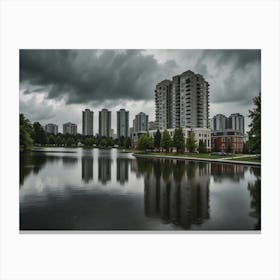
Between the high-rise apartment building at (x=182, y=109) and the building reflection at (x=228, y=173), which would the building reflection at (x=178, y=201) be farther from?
the high-rise apartment building at (x=182, y=109)

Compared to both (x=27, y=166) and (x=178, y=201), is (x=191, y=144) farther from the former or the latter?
(x=178, y=201)

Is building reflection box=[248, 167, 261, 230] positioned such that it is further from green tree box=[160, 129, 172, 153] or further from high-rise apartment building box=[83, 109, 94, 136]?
green tree box=[160, 129, 172, 153]

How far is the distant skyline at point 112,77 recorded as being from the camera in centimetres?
574

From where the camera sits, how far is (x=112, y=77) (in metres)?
7.07

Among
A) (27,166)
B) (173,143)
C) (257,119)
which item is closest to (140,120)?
(27,166)

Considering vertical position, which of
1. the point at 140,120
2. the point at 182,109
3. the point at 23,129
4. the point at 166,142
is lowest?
the point at 166,142

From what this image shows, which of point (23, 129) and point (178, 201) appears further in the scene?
point (23, 129)

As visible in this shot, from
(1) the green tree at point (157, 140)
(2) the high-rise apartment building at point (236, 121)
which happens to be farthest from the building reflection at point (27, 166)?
(1) the green tree at point (157, 140)

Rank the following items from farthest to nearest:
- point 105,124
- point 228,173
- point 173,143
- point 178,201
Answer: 1. point 173,143
2. point 105,124
3. point 228,173
4. point 178,201

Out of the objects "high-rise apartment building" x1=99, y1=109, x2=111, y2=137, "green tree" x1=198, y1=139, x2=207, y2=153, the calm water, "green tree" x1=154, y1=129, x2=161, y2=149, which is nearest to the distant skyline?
"high-rise apartment building" x1=99, y1=109, x2=111, y2=137
